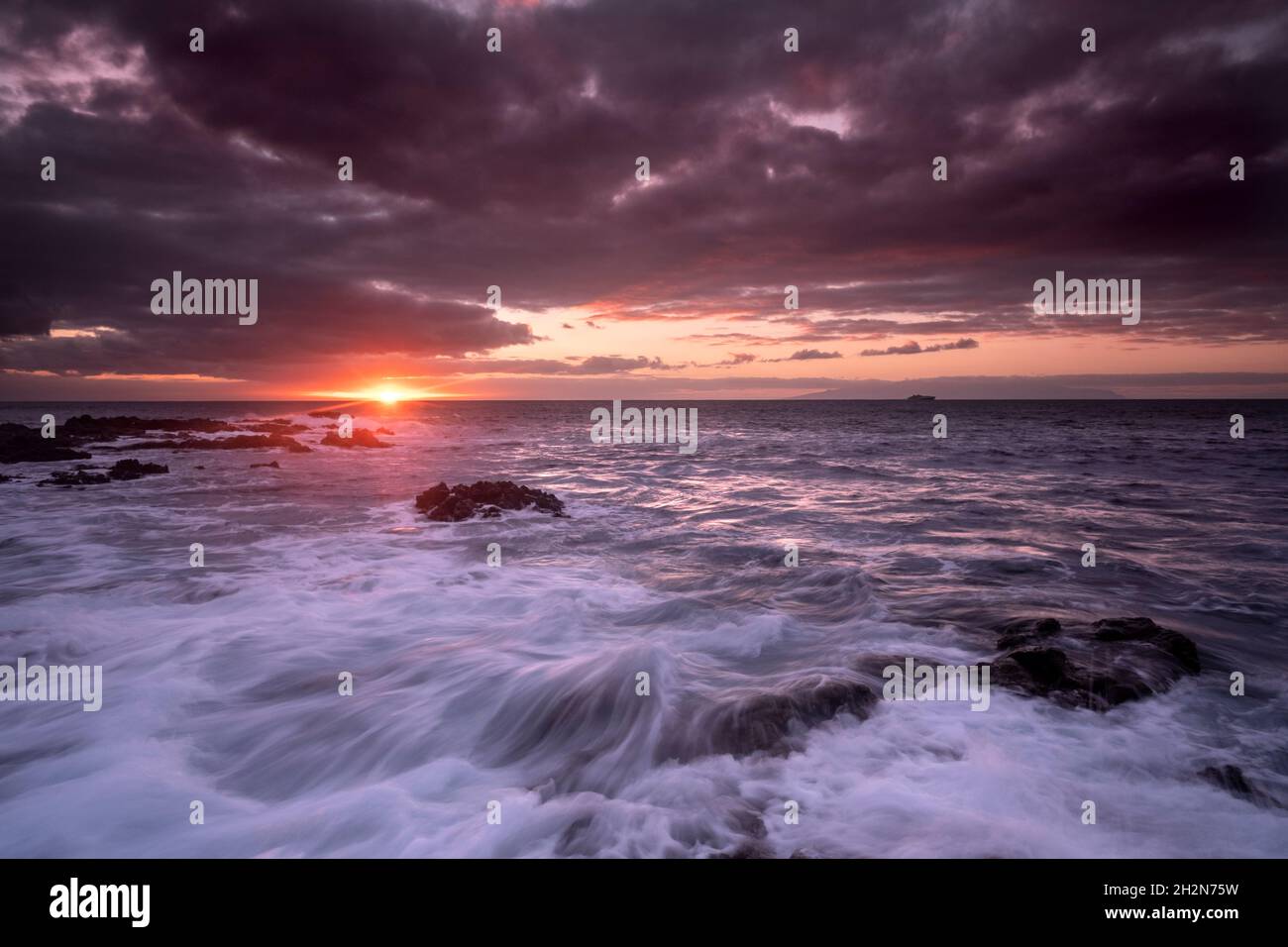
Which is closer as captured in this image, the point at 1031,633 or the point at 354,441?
the point at 1031,633

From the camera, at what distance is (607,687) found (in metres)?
6.52

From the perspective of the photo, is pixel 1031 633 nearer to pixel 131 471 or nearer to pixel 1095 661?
pixel 1095 661

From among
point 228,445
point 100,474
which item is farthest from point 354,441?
point 100,474

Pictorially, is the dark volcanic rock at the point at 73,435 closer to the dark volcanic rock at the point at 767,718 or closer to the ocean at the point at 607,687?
the ocean at the point at 607,687

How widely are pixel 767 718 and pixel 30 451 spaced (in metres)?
40.1

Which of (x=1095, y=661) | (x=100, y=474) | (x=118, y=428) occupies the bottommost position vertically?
(x=1095, y=661)

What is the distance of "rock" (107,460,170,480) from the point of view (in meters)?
22.7

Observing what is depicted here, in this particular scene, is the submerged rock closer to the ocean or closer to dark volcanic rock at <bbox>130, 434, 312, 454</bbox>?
the ocean

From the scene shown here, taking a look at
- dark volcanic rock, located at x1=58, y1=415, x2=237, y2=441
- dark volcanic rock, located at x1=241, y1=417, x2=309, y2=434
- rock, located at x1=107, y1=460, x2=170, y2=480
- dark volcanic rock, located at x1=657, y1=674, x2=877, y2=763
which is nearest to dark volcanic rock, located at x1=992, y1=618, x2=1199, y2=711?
dark volcanic rock, located at x1=657, y1=674, x2=877, y2=763

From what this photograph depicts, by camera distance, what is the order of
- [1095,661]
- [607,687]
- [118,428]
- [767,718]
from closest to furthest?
[767,718], [607,687], [1095,661], [118,428]

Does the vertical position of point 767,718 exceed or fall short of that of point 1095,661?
it falls short
